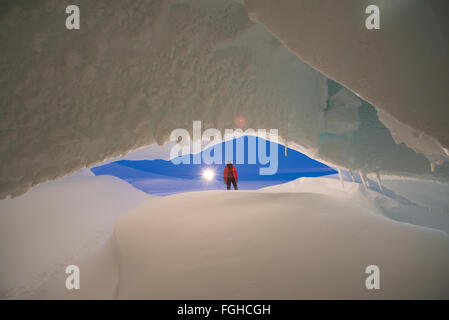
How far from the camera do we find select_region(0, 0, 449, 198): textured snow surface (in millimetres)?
1004

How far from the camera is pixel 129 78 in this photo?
4.59 feet

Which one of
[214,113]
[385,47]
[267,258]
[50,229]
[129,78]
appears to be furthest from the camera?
[50,229]

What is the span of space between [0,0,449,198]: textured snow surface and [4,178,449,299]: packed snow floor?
0.61 meters

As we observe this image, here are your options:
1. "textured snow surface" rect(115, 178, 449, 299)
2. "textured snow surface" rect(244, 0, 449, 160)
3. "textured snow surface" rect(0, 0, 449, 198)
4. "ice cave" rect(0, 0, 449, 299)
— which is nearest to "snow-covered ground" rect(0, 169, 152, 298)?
"ice cave" rect(0, 0, 449, 299)

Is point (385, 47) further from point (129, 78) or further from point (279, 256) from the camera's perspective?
point (129, 78)

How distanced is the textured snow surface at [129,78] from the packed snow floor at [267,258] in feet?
2.01

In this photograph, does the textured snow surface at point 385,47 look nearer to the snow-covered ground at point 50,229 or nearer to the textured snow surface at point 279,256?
the textured snow surface at point 279,256

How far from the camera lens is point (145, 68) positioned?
146 centimetres

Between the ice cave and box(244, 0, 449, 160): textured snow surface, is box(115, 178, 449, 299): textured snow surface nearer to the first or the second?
the ice cave

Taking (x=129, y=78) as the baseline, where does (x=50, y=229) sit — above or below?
below

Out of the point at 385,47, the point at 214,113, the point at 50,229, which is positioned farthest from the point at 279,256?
the point at 50,229

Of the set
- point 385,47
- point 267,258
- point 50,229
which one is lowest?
point 267,258

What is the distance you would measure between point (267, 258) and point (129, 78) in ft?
4.69

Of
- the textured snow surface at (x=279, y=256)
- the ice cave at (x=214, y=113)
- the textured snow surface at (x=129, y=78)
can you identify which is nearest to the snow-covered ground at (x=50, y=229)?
the ice cave at (x=214, y=113)
